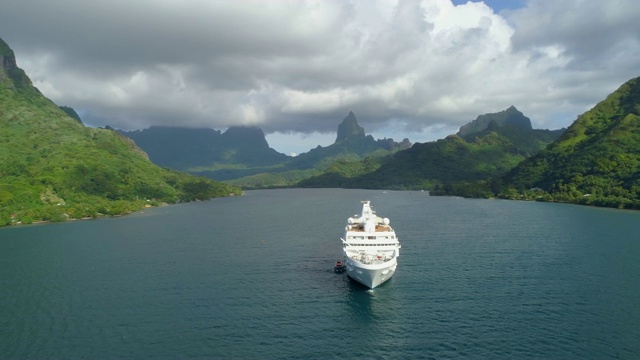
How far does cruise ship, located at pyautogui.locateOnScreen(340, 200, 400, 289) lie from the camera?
280 ft

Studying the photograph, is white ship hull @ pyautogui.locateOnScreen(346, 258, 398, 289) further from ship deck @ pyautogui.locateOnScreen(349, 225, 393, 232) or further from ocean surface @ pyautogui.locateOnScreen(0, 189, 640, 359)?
ship deck @ pyautogui.locateOnScreen(349, 225, 393, 232)

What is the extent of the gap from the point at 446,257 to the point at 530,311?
40.6 m

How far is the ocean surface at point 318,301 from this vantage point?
61875 mm

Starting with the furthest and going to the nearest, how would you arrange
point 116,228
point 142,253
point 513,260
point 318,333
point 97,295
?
point 116,228 → point 142,253 → point 513,260 → point 97,295 → point 318,333

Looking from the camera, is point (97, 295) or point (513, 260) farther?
point (513, 260)

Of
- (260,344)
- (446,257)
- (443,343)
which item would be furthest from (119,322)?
(446,257)

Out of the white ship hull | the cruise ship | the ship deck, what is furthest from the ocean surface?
the ship deck

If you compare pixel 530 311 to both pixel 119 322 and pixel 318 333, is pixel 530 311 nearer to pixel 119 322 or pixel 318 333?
pixel 318 333

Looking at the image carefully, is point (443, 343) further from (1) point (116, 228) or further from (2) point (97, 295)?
(1) point (116, 228)

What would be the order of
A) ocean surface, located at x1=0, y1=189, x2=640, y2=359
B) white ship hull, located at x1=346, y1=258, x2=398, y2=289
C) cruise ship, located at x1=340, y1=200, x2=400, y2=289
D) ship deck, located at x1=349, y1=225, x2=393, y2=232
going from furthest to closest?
ship deck, located at x1=349, y1=225, x2=393, y2=232
cruise ship, located at x1=340, y1=200, x2=400, y2=289
white ship hull, located at x1=346, y1=258, x2=398, y2=289
ocean surface, located at x1=0, y1=189, x2=640, y2=359

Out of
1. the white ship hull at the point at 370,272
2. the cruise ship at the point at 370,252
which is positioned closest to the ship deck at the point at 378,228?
the cruise ship at the point at 370,252

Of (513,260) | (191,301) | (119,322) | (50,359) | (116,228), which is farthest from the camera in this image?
(116,228)

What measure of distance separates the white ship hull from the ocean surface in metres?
2.45

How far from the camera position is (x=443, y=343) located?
202 feet
